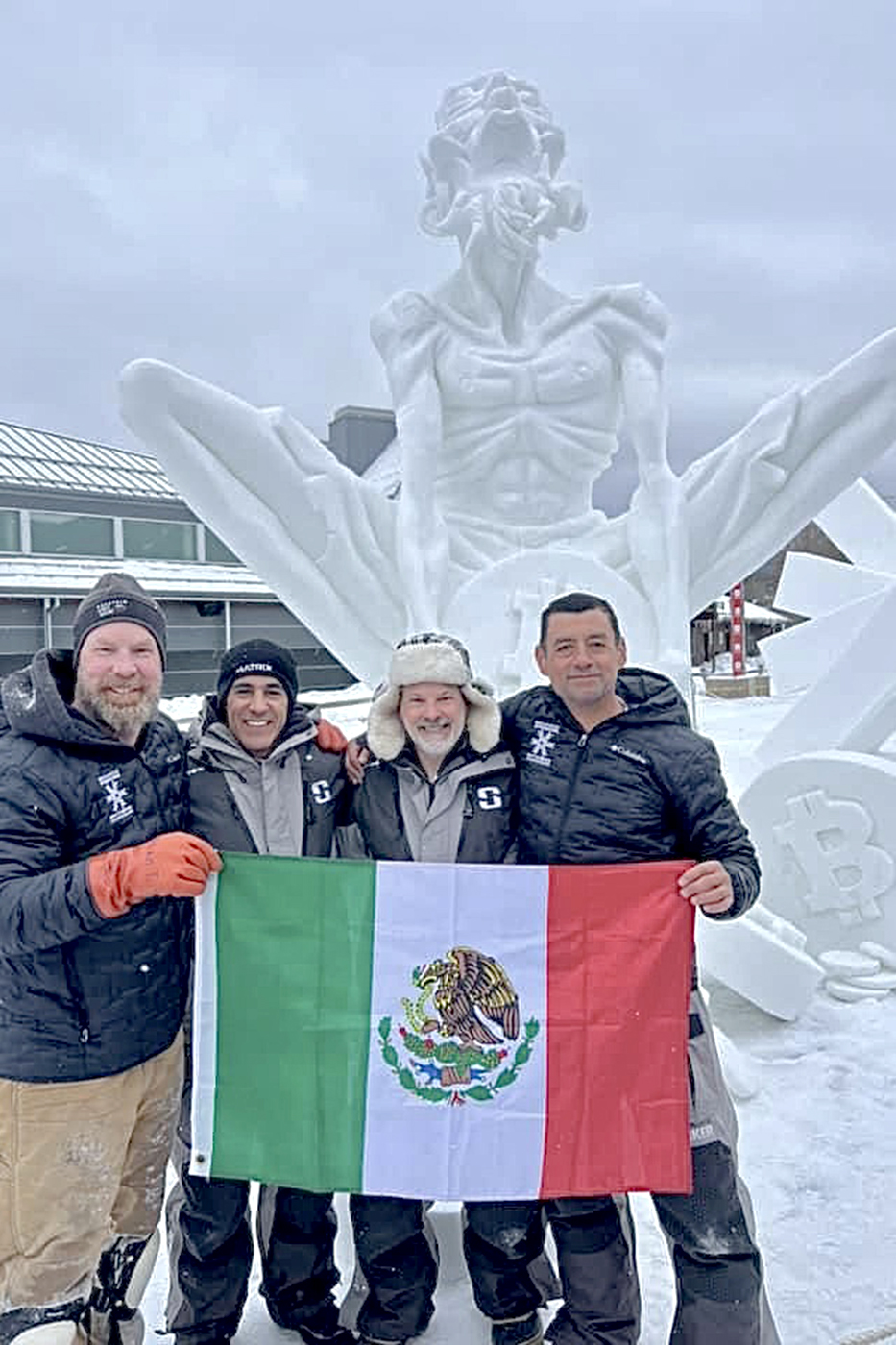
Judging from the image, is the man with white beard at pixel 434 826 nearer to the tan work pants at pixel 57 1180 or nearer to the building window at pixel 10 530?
the tan work pants at pixel 57 1180

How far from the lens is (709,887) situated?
7.10 ft

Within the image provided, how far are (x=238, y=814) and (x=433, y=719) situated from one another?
457mm

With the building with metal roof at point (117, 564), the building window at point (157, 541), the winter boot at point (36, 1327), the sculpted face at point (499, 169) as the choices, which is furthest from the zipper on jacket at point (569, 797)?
the building window at point (157, 541)

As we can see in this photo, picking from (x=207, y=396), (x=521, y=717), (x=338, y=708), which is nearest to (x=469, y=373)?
(x=207, y=396)

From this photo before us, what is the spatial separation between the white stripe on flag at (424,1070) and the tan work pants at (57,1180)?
1.73ft

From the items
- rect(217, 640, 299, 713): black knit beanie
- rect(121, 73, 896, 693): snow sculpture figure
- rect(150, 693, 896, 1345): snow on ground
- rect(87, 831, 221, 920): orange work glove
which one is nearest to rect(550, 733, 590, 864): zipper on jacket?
rect(217, 640, 299, 713): black knit beanie

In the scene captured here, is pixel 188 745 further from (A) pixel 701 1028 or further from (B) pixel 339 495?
(B) pixel 339 495

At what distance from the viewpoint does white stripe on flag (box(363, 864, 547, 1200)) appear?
2230 millimetres

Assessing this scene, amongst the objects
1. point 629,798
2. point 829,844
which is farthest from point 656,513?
point 629,798

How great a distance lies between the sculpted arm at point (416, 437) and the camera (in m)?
4.78

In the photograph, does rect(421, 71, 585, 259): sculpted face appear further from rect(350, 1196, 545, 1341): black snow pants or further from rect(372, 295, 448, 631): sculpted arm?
rect(350, 1196, 545, 1341): black snow pants

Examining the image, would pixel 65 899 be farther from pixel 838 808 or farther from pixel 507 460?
pixel 838 808

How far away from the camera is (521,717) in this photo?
2.38 metres

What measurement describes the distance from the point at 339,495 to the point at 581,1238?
3.38m
